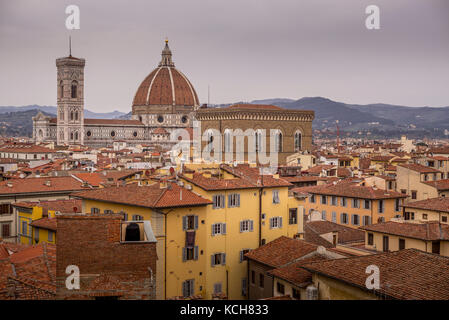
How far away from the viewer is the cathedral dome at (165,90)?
130m

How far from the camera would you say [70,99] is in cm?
11725

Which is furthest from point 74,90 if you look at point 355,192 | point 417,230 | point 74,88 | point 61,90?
point 417,230

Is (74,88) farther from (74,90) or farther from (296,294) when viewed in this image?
(296,294)

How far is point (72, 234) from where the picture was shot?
382 inches

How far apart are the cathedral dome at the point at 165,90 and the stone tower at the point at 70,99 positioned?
1688 centimetres

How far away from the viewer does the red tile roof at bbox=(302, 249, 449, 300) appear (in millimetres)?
9234

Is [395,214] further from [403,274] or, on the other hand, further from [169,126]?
[169,126]

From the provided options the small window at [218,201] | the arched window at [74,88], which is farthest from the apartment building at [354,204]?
the arched window at [74,88]

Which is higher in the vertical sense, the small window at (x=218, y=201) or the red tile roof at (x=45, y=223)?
the small window at (x=218, y=201)

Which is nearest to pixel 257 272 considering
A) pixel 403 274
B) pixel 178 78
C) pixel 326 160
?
pixel 403 274

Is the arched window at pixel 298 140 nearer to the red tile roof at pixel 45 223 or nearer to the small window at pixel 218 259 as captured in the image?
Answer: the red tile roof at pixel 45 223

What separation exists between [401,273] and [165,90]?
401ft

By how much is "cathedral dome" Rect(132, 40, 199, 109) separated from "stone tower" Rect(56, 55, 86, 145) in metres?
16.9

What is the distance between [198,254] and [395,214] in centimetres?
1221
